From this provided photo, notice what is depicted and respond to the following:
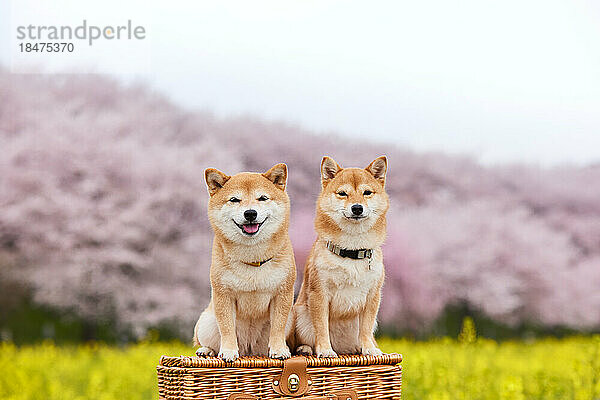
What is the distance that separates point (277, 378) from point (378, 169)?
2.08 ft

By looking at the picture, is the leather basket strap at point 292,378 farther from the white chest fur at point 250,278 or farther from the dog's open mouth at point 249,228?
the dog's open mouth at point 249,228

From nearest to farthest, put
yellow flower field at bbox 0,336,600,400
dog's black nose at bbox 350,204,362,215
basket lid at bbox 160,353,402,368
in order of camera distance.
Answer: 1. basket lid at bbox 160,353,402,368
2. dog's black nose at bbox 350,204,362,215
3. yellow flower field at bbox 0,336,600,400

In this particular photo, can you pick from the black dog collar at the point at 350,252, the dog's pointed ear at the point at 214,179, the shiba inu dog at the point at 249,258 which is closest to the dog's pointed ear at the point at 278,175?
the shiba inu dog at the point at 249,258

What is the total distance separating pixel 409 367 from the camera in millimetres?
2859

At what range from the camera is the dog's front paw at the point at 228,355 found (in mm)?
1648

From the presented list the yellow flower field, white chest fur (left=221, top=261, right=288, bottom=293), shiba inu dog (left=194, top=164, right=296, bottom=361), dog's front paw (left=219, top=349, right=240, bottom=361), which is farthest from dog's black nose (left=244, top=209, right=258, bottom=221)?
the yellow flower field

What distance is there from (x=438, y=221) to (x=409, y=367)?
3.48ft

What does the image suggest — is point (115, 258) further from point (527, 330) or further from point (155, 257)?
point (527, 330)

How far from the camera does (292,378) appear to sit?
167 centimetres

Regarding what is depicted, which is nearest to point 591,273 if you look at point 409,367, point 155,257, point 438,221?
point 438,221

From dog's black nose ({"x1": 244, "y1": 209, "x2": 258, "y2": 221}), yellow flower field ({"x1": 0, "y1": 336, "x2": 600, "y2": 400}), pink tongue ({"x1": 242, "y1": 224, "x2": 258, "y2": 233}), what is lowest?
yellow flower field ({"x1": 0, "y1": 336, "x2": 600, "y2": 400})

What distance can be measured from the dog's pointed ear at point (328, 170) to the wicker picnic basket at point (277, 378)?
492 millimetres

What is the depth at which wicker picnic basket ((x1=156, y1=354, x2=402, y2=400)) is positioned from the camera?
1.63 meters

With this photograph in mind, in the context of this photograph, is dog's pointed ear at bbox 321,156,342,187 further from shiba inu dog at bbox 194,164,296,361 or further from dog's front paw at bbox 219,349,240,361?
dog's front paw at bbox 219,349,240,361
